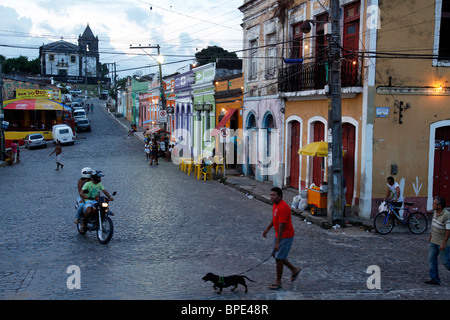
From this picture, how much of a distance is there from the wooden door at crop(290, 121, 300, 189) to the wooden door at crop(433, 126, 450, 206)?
5.39 m

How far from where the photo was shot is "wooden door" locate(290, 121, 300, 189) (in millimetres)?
18578

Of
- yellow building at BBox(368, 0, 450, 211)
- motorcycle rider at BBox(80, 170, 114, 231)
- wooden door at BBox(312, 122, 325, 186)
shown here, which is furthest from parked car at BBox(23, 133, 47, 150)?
yellow building at BBox(368, 0, 450, 211)

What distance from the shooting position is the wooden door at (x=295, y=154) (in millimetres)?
18578

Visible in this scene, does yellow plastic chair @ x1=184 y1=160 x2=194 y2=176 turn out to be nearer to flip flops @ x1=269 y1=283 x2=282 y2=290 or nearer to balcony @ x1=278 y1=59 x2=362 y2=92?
balcony @ x1=278 y1=59 x2=362 y2=92

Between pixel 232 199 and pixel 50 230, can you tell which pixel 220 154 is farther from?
pixel 50 230

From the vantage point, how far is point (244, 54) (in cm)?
2367

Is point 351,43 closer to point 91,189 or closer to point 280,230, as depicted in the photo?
point 91,189

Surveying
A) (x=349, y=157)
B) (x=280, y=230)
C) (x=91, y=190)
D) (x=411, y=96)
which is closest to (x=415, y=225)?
(x=349, y=157)

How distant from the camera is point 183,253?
9.91 meters

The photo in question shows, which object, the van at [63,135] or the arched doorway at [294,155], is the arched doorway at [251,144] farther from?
the van at [63,135]

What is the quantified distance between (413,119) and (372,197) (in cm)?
261

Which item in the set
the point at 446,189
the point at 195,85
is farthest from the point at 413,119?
the point at 195,85

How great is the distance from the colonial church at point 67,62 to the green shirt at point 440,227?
4683 inches

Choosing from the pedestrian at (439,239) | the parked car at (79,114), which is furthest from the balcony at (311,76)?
the parked car at (79,114)
